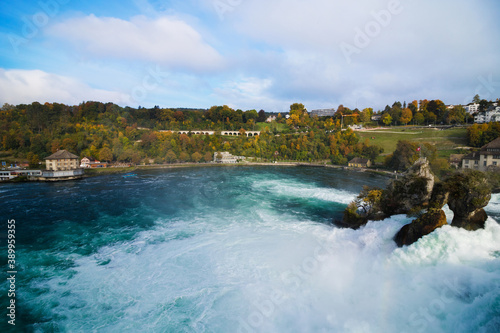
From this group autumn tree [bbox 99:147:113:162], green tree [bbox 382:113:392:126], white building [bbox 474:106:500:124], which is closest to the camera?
white building [bbox 474:106:500:124]

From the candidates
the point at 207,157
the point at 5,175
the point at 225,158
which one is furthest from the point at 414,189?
the point at 5,175

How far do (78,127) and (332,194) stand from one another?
56928 millimetres

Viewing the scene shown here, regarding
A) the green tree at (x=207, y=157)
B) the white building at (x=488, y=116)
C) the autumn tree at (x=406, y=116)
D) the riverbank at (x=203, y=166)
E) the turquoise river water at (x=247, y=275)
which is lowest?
the turquoise river water at (x=247, y=275)

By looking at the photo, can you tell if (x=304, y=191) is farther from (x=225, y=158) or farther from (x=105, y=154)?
(x=105, y=154)

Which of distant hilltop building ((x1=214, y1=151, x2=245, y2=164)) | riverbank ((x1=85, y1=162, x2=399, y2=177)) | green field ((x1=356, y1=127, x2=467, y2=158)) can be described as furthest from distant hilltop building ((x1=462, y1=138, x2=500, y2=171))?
distant hilltop building ((x1=214, y1=151, x2=245, y2=164))

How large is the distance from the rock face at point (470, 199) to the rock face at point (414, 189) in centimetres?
202

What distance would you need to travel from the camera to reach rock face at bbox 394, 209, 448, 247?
31.0 feet

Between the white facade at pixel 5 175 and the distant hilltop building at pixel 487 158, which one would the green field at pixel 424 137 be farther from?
the white facade at pixel 5 175

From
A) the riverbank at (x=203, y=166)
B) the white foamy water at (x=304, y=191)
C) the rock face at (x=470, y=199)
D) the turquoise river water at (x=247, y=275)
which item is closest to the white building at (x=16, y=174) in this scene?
the riverbank at (x=203, y=166)

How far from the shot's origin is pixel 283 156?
56906mm

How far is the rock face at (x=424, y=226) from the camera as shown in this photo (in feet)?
31.0

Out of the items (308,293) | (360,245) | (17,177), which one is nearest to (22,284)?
(308,293)

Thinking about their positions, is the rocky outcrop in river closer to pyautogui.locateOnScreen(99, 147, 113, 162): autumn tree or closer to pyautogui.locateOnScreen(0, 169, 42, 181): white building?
pyautogui.locateOnScreen(0, 169, 42, 181): white building

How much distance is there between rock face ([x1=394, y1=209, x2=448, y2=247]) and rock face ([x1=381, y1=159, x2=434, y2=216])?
213 cm
